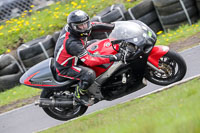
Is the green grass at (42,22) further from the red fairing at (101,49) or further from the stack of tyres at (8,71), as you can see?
the red fairing at (101,49)

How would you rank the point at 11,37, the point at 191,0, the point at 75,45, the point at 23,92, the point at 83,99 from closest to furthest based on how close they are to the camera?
the point at 75,45, the point at 83,99, the point at 23,92, the point at 191,0, the point at 11,37

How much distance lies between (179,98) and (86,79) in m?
1.71

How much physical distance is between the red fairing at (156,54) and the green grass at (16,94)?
3991 mm

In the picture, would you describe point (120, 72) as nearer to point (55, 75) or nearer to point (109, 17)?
point (55, 75)

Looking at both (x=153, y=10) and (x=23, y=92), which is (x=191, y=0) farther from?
(x=23, y=92)

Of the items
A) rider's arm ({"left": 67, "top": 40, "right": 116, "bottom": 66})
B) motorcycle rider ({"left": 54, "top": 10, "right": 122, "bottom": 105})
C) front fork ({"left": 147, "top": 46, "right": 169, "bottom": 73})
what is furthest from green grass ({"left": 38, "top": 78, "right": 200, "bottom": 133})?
rider's arm ({"left": 67, "top": 40, "right": 116, "bottom": 66})

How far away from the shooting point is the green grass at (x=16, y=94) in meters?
8.39

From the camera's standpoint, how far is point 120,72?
213 inches

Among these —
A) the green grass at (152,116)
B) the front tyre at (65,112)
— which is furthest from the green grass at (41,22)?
the green grass at (152,116)

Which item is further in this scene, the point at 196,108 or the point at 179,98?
the point at 179,98

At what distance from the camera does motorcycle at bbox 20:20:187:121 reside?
514cm

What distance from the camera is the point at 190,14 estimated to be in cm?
955

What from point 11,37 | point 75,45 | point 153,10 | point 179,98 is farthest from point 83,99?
point 11,37

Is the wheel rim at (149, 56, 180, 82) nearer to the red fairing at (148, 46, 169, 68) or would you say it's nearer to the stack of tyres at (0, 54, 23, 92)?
the red fairing at (148, 46, 169, 68)
